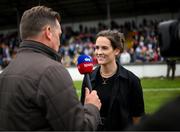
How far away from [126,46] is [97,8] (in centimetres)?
638

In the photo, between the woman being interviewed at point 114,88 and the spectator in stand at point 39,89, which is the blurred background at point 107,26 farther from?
the spectator in stand at point 39,89

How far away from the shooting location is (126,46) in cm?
2453

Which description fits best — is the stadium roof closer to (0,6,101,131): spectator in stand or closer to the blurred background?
the blurred background

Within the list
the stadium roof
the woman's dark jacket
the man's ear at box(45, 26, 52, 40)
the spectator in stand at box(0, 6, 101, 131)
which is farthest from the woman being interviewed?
the stadium roof

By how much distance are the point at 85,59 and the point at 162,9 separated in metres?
26.7

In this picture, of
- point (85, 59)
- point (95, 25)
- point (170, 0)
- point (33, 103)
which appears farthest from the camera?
point (95, 25)

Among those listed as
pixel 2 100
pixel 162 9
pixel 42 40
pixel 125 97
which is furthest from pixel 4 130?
pixel 162 9

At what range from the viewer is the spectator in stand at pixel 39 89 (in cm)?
236

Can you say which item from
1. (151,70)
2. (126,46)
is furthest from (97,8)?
(151,70)

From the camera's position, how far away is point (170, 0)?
2705 cm

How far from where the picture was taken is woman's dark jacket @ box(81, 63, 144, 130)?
3.69 metres

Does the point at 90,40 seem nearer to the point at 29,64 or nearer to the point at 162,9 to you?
the point at 162,9

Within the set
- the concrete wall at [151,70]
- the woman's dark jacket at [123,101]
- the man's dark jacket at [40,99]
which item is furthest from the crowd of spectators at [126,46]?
the man's dark jacket at [40,99]

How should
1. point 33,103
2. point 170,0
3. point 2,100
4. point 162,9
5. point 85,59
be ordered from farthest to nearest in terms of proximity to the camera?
point 162,9, point 170,0, point 85,59, point 2,100, point 33,103
